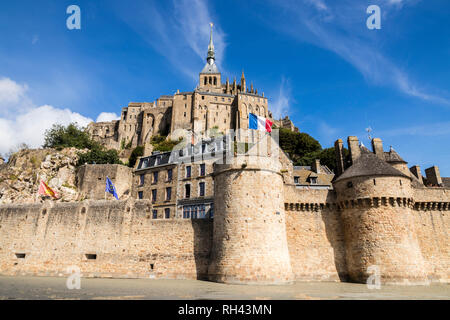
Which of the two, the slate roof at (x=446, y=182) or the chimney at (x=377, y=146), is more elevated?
the chimney at (x=377, y=146)

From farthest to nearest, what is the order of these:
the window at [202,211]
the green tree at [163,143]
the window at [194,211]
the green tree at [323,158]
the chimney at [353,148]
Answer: the green tree at [163,143]
the green tree at [323,158]
the window at [194,211]
the window at [202,211]
the chimney at [353,148]

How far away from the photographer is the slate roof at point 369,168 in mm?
18656

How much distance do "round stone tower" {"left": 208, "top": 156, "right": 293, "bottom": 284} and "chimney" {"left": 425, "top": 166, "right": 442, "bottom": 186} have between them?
16.2 metres

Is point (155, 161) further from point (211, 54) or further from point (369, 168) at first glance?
Result: point (211, 54)

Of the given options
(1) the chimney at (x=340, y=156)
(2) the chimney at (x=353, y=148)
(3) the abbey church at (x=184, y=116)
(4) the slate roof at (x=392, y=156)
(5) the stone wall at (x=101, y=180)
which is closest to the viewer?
(2) the chimney at (x=353, y=148)

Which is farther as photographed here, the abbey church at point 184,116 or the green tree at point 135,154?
the abbey church at point 184,116

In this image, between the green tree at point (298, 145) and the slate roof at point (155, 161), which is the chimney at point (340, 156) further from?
the green tree at point (298, 145)

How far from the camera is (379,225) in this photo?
58.7 feet

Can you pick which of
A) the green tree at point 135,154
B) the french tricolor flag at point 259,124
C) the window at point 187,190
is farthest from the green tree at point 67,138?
the french tricolor flag at point 259,124

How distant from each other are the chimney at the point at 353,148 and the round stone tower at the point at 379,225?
2.11 meters

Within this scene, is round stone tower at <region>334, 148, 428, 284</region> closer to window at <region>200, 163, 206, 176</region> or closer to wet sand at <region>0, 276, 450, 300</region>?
wet sand at <region>0, 276, 450, 300</region>

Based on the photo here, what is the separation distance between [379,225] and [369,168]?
3.56m

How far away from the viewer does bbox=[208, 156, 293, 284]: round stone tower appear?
52.9ft
